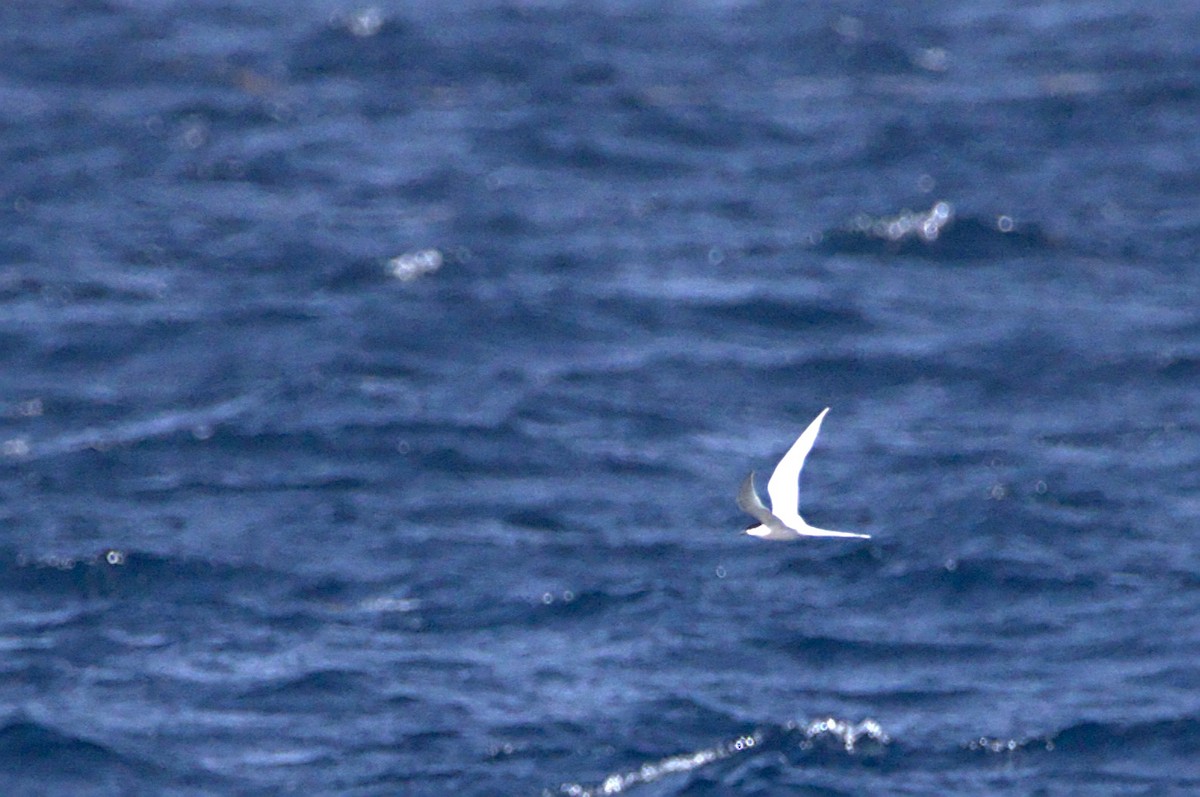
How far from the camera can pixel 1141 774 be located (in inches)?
698

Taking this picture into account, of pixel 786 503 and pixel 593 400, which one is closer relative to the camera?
pixel 786 503

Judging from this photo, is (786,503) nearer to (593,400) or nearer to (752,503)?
(752,503)

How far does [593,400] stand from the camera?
84.3ft

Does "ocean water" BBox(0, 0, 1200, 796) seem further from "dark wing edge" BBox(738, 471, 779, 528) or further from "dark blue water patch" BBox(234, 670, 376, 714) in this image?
"dark wing edge" BBox(738, 471, 779, 528)

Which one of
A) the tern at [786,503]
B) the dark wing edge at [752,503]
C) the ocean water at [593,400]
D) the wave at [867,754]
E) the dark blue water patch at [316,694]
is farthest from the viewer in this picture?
the dark blue water patch at [316,694]

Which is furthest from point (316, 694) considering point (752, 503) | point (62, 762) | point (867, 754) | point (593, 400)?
point (593, 400)

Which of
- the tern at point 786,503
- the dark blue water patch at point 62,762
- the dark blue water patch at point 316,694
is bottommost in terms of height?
the dark blue water patch at point 62,762

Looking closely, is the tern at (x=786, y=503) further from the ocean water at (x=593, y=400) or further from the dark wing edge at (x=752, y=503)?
the ocean water at (x=593, y=400)

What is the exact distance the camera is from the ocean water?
18.6m

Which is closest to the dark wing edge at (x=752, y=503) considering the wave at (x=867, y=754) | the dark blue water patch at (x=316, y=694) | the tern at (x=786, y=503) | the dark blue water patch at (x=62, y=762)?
the tern at (x=786, y=503)

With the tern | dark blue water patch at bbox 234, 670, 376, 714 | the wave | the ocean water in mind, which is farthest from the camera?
dark blue water patch at bbox 234, 670, 376, 714

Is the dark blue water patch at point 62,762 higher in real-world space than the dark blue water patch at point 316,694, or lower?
lower

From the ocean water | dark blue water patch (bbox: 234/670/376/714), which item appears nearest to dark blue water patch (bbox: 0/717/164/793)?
the ocean water

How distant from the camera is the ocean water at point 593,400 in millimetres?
18562
